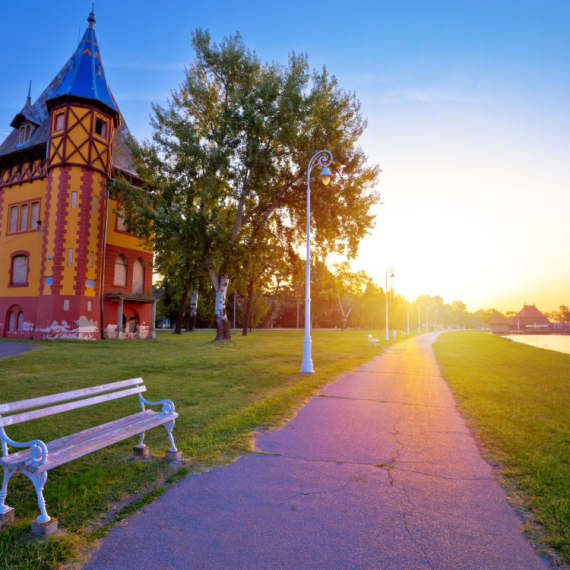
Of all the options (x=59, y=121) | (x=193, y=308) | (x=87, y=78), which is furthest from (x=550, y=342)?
(x=59, y=121)

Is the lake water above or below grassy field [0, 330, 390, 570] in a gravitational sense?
below

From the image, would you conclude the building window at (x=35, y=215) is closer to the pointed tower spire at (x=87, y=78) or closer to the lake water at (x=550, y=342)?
the pointed tower spire at (x=87, y=78)

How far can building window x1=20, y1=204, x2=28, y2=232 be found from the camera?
28.4 meters

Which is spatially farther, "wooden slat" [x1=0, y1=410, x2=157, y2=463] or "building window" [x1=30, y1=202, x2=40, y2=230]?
"building window" [x1=30, y1=202, x2=40, y2=230]

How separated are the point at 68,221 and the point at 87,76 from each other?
1069 cm

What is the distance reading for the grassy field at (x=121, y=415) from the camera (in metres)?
3.42

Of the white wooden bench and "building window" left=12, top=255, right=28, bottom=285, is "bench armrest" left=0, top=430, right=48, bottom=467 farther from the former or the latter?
"building window" left=12, top=255, right=28, bottom=285

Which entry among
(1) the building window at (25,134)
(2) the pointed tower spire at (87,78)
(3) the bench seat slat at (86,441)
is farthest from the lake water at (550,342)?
(1) the building window at (25,134)

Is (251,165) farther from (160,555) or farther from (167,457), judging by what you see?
(160,555)

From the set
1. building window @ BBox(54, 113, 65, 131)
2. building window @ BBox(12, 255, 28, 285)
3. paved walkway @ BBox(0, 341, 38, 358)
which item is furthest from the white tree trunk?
paved walkway @ BBox(0, 341, 38, 358)

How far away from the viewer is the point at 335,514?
3.71 m

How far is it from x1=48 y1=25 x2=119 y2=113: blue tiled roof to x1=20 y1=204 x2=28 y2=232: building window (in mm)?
7949

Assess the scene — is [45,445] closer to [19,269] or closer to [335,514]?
[335,514]

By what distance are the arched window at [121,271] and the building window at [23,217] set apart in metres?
6.56
